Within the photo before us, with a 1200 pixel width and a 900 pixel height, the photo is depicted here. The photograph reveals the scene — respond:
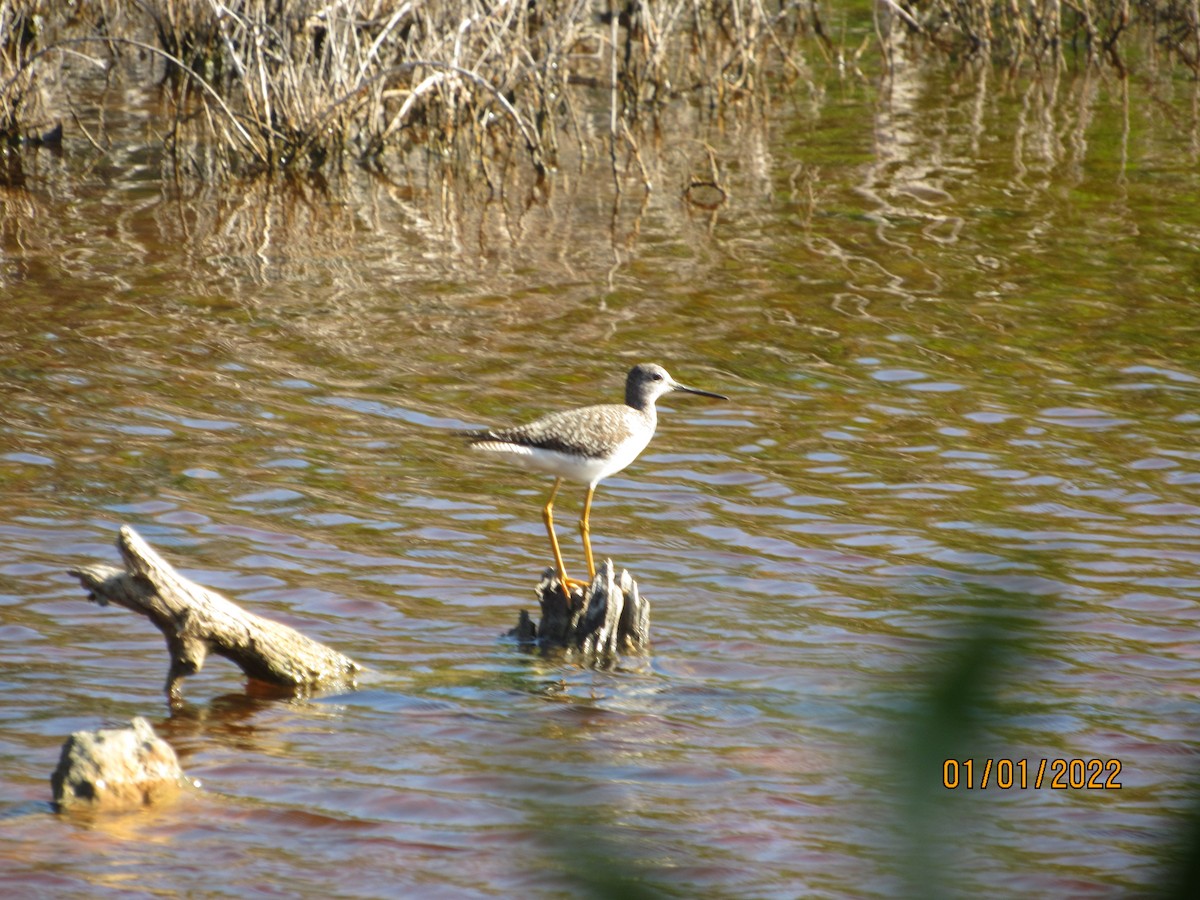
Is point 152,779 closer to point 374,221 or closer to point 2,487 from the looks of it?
point 2,487

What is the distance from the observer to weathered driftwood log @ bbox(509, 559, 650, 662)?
5469 millimetres

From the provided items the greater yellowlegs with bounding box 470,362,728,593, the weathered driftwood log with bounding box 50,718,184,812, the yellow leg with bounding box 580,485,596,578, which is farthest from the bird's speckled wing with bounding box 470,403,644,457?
the weathered driftwood log with bounding box 50,718,184,812

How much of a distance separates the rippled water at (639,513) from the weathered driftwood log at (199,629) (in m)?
0.14

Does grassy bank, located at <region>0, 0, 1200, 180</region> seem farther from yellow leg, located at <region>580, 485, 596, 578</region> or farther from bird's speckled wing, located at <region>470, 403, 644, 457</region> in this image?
bird's speckled wing, located at <region>470, 403, 644, 457</region>

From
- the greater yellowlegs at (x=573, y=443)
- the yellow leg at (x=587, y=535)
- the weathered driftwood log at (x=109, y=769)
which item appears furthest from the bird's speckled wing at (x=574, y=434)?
the weathered driftwood log at (x=109, y=769)

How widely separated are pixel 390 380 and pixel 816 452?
101 inches

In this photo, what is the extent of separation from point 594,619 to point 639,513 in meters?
1.55

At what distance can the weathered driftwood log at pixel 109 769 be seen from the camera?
4.10 metres

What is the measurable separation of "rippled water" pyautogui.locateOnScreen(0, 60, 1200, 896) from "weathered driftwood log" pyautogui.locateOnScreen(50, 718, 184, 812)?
0.24 ft

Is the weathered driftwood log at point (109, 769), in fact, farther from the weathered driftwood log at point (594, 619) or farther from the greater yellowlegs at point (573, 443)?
the greater yellowlegs at point (573, 443)

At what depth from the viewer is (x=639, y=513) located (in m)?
7.05

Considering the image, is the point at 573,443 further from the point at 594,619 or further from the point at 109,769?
the point at 109,769

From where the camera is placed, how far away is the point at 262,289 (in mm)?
10203

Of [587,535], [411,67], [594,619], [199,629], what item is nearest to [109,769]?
[199,629]
